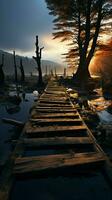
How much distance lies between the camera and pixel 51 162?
4.90m

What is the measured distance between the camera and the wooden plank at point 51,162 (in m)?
4.62

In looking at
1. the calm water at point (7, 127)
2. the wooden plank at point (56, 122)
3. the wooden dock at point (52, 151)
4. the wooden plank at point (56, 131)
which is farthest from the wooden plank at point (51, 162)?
the wooden plank at point (56, 122)

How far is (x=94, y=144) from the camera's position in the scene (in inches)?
239

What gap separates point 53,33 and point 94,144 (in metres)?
28.7

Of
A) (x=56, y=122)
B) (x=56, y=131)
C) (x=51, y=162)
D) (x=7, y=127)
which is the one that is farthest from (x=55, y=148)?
(x=7, y=127)

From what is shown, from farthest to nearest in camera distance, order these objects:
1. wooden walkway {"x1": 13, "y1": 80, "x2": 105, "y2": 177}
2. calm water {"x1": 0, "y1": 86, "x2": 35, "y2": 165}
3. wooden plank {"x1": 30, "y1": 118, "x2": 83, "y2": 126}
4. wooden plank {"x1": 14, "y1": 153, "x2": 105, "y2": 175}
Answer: wooden plank {"x1": 30, "y1": 118, "x2": 83, "y2": 126} < calm water {"x1": 0, "y1": 86, "x2": 35, "y2": 165} < wooden walkway {"x1": 13, "y1": 80, "x2": 105, "y2": 177} < wooden plank {"x1": 14, "y1": 153, "x2": 105, "y2": 175}

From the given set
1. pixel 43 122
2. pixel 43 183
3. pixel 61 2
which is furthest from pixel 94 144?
pixel 61 2

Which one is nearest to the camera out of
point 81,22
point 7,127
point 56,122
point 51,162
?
point 51,162

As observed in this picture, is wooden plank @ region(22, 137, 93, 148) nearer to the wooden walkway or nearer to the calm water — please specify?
the wooden walkway

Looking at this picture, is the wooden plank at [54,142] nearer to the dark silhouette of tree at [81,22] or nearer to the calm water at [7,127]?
the calm water at [7,127]

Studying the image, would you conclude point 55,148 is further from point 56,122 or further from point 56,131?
point 56,122

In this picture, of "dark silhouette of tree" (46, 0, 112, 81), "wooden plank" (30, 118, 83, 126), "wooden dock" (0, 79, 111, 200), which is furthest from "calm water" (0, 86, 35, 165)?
"dark silhouette of tree" (46, 0, 112, 81)

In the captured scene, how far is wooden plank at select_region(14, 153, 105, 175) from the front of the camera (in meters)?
4.62

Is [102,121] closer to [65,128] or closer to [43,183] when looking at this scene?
[65,128]
